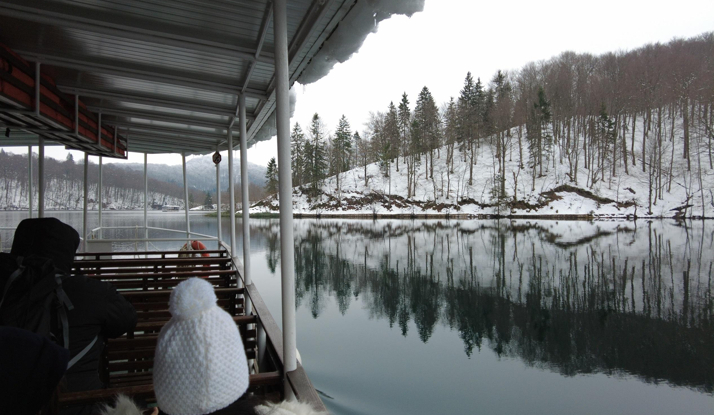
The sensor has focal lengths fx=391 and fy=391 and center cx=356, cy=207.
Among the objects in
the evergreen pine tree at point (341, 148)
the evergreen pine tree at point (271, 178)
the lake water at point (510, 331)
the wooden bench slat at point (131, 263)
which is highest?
the evergreen pine tree at point (341, 148)

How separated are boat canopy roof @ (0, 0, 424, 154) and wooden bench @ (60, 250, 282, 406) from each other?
2161mm

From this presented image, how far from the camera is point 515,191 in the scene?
40562 mm

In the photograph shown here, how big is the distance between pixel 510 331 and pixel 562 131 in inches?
1826

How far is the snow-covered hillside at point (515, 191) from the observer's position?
35969mm

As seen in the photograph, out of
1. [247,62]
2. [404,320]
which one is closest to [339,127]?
[404,320]

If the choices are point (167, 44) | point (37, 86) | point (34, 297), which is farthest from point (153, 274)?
point (34, 297)

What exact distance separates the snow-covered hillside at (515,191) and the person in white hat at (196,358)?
41155mm

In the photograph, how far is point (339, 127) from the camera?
57375 mm

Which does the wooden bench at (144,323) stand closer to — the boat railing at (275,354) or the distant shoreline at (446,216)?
the boat railing at (275,354)

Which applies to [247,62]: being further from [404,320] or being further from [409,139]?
[409,139]

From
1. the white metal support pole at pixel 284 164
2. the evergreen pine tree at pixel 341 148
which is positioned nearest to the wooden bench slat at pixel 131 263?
the white metal support pole at pixel 284 164

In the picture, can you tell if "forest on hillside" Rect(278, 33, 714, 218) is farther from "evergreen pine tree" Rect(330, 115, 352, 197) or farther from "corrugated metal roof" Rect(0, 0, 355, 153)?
"corrugated metal roof" Rect(0, 0, 355, 153)

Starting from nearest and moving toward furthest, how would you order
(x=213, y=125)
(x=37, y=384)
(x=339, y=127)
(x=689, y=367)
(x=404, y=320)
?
(x=37, y=384), (x=213, y=125), (x=689, y=367), (x=404, y=320), (x=339, y=127)

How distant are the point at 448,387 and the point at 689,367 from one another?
441 cm
